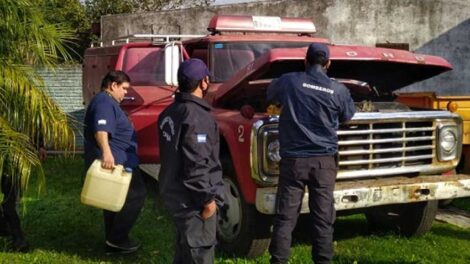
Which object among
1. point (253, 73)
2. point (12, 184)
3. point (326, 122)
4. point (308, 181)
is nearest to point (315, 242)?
point (308, 181)

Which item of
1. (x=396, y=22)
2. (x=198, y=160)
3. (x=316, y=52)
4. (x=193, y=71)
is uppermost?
(x=396, y=22)

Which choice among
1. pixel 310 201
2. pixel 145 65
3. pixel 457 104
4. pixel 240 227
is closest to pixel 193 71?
pixel 310 201

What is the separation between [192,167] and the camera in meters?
3.72

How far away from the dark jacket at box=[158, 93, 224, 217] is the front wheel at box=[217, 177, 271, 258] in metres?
1.23

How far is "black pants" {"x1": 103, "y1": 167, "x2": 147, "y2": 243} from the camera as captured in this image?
5.67 m

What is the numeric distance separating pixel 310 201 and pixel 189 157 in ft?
4.38

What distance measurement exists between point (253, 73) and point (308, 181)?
1.13m

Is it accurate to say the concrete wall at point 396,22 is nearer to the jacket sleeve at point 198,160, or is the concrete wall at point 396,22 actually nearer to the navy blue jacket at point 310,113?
the navy blue jacket at point 310,113

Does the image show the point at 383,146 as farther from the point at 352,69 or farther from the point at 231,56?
the point at 231,56

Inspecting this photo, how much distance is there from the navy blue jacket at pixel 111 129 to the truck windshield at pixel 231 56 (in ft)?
4.47

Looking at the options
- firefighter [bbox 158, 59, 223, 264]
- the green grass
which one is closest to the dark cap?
firefighter [bbox 158, 59, 223, 264]

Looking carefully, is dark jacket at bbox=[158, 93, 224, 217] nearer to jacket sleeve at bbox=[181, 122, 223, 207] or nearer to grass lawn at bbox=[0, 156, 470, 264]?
jacket sleeve at bbox=[181, 122, 223, 207]

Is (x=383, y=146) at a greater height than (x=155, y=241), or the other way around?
(x=383, y=146)

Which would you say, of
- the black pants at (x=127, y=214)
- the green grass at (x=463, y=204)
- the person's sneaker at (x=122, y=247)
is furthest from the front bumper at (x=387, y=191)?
the green grass at (x=463, y=204)
